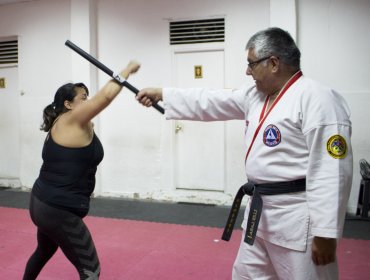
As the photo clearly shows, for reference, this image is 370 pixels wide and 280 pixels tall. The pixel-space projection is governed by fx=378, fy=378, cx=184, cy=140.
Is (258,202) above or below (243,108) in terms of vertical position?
below

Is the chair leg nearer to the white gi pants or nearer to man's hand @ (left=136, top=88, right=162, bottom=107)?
the white gi pants

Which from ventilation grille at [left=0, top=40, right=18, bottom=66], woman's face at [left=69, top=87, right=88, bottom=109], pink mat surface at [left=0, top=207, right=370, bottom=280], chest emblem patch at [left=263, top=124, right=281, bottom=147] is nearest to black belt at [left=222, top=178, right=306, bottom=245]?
chest emblem patch at [left=263, top=124, right=281, bottom=147]

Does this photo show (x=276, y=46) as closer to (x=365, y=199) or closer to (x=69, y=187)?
(x=69, y=187)

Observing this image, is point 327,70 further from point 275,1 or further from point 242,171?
point 242,171

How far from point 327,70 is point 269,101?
3.33 metres

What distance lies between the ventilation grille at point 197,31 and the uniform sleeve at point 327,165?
12.5 feet

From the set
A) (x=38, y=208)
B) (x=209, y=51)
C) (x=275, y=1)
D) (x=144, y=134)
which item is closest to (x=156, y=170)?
(x=144, y=134)

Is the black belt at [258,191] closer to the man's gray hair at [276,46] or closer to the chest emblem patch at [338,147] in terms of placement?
the chest emblem patch at [338,147]

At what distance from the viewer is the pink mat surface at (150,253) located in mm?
3018

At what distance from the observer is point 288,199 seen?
1.60m

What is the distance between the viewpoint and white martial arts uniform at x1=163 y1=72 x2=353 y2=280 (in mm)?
1427

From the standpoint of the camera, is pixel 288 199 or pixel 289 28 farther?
pixel 289 28

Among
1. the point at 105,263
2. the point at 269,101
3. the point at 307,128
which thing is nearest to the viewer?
the point at 307,128

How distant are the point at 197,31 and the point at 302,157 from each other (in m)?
3.93
